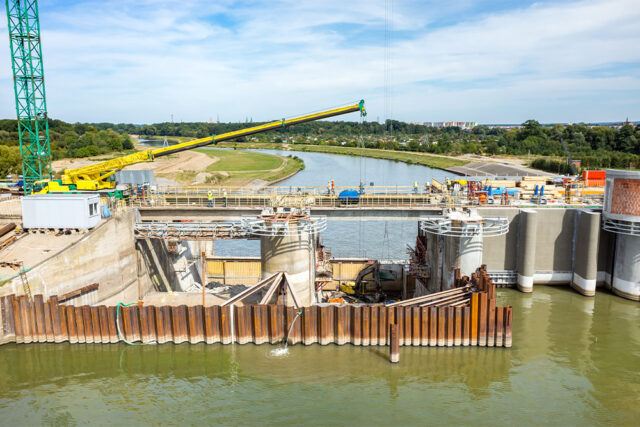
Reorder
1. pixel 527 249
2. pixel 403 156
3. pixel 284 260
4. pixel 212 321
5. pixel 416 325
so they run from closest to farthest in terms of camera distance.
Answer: pixel 416 325
pixel 212 321
pixel 284 260
pixel 527 249
pixel 403 156

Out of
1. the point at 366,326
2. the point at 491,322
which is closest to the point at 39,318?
the point at 366,326

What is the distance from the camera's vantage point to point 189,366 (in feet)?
76.0

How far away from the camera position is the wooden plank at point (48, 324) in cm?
2390

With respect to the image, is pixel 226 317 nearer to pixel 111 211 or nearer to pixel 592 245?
pixel 111 211

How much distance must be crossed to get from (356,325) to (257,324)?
4.84 meters

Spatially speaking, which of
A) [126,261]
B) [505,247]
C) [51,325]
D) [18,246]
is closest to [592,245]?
[505,247]

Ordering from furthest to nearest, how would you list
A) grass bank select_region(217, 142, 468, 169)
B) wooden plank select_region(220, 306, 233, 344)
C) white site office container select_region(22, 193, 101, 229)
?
grass bank select_region(217, 142, 468, 169) < white site office container select_region(22, 193, 101, 229) < wooden plank select_region(220, 306, 233, 344)

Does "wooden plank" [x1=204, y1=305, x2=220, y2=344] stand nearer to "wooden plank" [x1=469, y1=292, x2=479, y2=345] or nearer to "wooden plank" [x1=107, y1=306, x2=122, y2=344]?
"wooden plank" [x1=107, y1=306, x2=122, y2=344]

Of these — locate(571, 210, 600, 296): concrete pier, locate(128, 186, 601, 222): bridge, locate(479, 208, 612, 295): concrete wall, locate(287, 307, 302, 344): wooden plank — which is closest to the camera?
locate(287, 307, 302, 344): wooden plank

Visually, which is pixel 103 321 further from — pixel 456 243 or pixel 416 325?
pixel 456 243

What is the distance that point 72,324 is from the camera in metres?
24.3

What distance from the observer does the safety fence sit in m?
23.7

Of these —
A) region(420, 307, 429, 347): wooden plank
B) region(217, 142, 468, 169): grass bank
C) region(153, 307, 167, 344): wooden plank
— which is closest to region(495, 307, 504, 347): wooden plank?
region(420, 307, 429, 347): wooden plank

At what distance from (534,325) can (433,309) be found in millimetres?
8158
